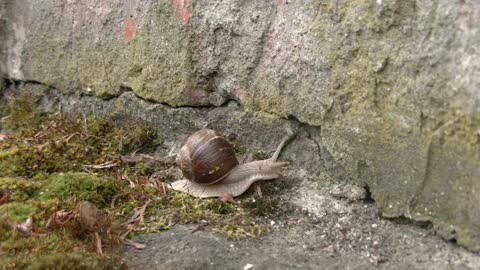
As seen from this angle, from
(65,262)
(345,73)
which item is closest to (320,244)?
(345,73)

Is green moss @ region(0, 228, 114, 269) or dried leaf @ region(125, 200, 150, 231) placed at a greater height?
green moss @ region(0, 228, 114, 269)

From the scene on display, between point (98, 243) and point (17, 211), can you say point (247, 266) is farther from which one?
point (17, 211)

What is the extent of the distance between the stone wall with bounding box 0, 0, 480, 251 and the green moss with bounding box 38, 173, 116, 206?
0.61m

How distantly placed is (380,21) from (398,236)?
2.65 ft

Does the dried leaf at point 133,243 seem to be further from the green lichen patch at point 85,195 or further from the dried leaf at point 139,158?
the dried leaf at point 139,158

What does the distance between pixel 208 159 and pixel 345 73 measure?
75 cm

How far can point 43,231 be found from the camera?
88.7 inches

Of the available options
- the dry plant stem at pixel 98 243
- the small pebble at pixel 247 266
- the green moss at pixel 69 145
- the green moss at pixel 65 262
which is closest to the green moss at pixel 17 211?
the dry plant stem at pixel 98 243

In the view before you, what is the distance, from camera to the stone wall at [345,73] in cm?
210

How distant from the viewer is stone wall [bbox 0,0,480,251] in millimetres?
2100

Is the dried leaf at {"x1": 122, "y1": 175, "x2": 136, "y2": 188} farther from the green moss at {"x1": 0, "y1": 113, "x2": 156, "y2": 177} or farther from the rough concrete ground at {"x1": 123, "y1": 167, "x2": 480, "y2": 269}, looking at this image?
the rough concrete ground at {"x1": 123, "y1": 167, "x2": 480, "y2": 269}

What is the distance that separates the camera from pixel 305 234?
2.38 m

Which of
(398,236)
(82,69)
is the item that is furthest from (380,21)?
(82,69)

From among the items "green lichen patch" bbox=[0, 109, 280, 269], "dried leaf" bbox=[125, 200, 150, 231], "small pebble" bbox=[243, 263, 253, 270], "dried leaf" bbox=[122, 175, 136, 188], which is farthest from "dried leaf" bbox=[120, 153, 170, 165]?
"small pebble" bbox=[243, 263, 253, 270]
